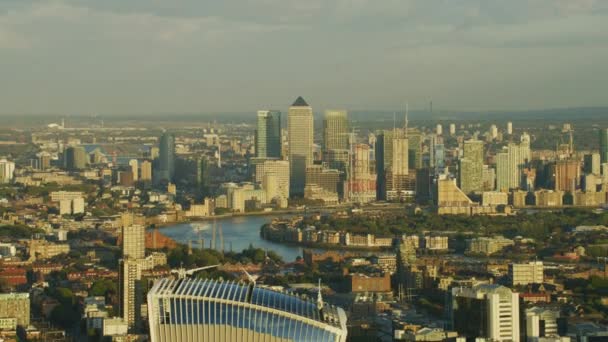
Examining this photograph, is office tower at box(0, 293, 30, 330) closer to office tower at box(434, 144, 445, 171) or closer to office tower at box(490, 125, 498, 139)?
office tower at box(434, 144, 445, 171)

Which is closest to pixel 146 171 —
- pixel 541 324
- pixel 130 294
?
pixel 130 294

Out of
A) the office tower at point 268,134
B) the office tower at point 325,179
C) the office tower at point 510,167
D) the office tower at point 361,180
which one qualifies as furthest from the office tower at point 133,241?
the office tower at point 268,134

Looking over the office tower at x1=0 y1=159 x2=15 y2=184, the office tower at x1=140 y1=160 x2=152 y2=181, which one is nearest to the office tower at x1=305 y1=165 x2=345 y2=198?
the office tower at x1=140 y1=160 x2=152 y2=181

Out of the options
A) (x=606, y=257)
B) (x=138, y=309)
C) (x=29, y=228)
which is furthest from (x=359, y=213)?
(x=138, y=309)

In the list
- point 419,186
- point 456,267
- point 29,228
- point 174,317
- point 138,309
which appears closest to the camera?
point 174,317

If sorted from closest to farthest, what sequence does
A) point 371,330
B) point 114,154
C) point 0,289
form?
point 371,330 < point 0,289 < point 114,154

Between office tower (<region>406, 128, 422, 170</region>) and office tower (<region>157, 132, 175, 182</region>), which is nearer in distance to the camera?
office tower (<region>406, 128, 422, 170</region>)

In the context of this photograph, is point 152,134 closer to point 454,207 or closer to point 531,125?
point 531,125

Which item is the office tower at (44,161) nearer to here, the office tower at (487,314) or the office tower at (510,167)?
the office tower at (510,167)
